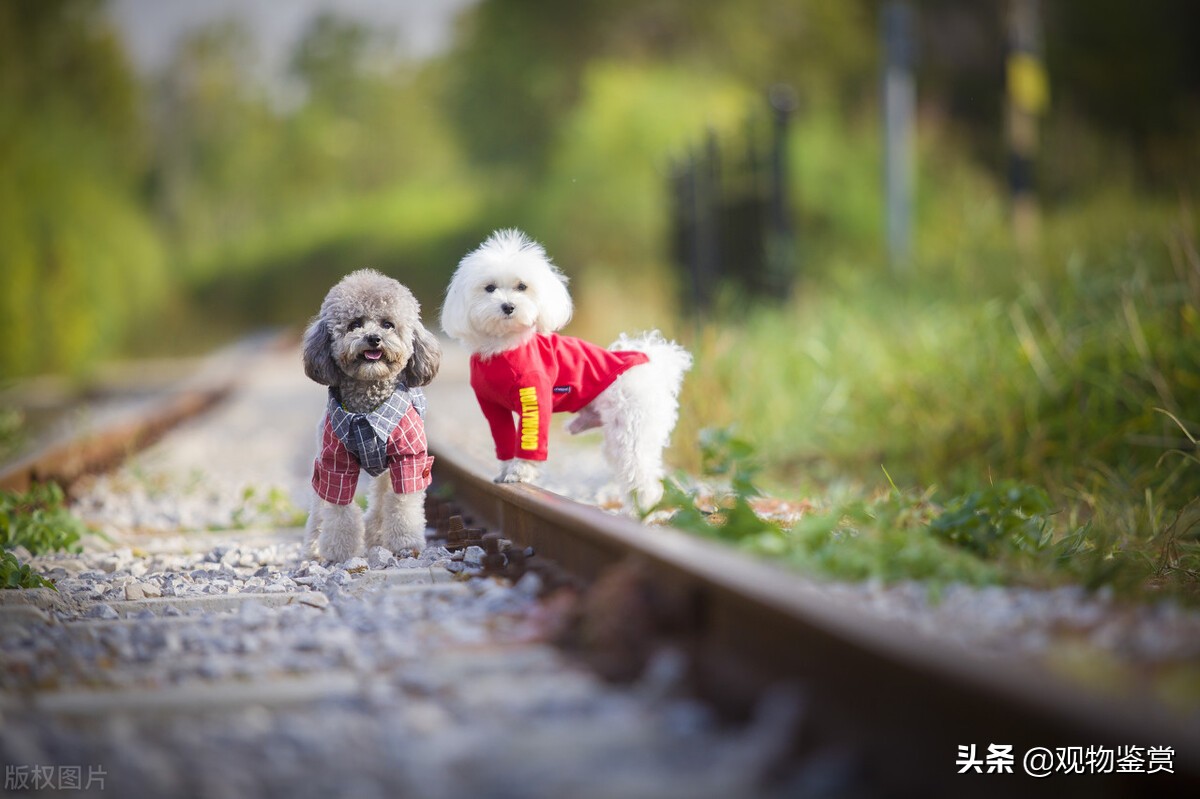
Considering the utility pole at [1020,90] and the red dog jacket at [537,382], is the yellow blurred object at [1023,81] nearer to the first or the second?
the utility pole at [1020,90]

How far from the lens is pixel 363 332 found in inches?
160

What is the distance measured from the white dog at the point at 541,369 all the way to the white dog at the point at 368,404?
0.22 metres

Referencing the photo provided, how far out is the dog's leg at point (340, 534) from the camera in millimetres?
4348

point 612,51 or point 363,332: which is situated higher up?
point 612,51

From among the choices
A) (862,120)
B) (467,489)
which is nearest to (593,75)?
(862,120)

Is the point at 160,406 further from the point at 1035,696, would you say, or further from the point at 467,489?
the point at 1035,696

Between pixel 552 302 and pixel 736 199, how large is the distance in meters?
9.88

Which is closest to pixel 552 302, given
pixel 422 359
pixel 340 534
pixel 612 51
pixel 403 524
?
pixel 422 359

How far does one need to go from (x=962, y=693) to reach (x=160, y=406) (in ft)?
33.5

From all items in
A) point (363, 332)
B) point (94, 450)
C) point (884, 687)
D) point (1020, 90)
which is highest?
point (1020, 90)

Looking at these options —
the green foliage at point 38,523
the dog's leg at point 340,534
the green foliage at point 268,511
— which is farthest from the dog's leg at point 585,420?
the green foliage at point 38,523

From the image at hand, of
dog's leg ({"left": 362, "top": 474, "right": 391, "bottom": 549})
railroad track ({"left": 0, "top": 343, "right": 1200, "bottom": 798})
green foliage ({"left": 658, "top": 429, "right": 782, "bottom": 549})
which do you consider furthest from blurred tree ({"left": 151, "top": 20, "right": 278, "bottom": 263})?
railroad track ({"left": 0, "top": 343, "right": 1200, "bottom": 798})

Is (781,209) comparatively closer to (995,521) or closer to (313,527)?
(995,521)

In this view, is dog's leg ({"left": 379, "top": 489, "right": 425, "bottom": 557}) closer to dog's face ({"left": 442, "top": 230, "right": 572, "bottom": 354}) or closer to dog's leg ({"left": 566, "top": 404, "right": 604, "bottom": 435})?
dog's face ({"left": 442, "top": 230, "right": 572, "bottom": 354})
